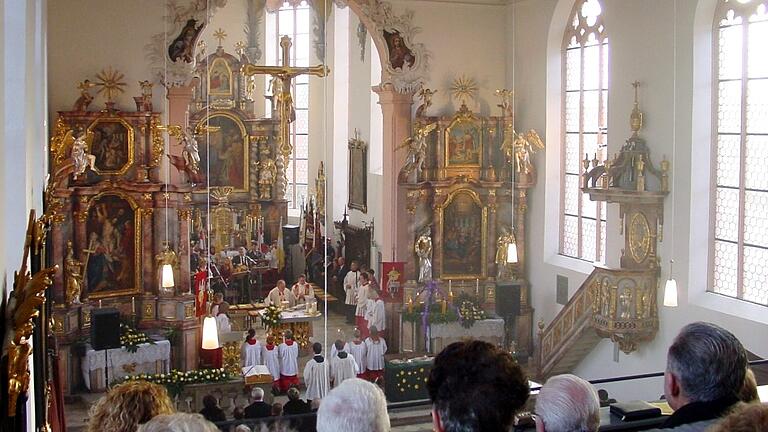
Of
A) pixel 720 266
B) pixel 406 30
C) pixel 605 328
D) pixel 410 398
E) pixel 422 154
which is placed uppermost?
pixel 406 30

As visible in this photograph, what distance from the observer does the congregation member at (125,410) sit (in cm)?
414

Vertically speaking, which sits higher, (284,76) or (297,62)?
(297,62)

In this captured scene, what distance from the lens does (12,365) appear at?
511 cm

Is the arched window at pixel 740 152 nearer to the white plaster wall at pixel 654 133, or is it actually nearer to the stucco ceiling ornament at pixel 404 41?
the white plaster wall at pixel 654 133

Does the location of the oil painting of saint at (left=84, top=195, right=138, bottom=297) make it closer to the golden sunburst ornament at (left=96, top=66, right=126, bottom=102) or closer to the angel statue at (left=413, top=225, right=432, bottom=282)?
the golden sunburst ornament at (left=96, top=66, right=126, bottom=102)

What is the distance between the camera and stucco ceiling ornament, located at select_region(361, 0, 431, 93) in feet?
67.8

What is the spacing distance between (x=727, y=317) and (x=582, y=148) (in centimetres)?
548

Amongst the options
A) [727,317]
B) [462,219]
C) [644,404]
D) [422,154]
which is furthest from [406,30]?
[644,404]

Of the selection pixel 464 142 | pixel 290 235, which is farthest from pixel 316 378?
pixel 290 235

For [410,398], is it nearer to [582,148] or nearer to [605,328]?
[605,328]

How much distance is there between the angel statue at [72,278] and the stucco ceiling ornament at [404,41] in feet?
22.2

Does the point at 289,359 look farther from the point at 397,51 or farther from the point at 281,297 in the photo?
the point at 397,51

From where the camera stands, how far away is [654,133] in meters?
17.2

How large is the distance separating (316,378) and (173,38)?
6571mm
